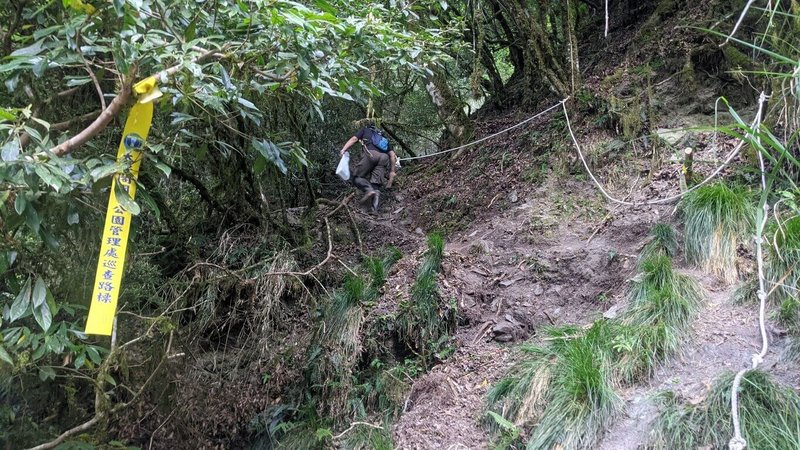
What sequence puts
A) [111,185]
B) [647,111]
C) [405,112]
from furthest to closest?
1. [405,112]
2. [647,111]
3. [111,185]

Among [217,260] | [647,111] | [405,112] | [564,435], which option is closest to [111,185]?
[564,435]

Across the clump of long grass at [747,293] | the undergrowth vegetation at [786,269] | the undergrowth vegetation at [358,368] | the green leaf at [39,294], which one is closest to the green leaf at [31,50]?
the green leaf at [39,294]

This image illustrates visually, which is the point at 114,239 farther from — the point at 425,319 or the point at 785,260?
the point at 785,260

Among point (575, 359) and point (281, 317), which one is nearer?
A: point (575, 359)

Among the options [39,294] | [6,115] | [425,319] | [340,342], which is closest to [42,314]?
[39,294]

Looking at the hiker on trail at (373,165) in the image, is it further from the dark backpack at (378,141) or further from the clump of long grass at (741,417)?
the clump of long grass at (741,417)

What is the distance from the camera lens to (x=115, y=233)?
7.76 ft

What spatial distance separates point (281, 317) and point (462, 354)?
6.19 ft

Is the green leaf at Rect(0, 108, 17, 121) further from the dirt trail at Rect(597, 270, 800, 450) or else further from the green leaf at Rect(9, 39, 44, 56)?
the dirt trail at Rect(597, 270, 800, 450)

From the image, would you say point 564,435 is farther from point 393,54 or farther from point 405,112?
point 405,112

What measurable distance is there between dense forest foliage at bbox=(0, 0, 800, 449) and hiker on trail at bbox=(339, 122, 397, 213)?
0.62 metres

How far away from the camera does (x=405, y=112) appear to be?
9.97 metres

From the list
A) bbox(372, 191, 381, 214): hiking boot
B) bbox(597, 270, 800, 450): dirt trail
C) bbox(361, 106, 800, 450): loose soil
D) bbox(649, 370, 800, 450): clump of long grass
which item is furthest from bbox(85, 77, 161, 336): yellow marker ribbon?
bbox(372, 191, 381, 214): hiking boot

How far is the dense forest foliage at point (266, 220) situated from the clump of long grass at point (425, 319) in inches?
0.7
